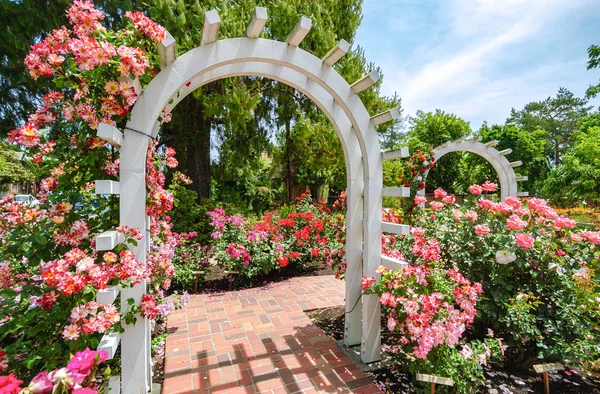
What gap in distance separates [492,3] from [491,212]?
2790mm

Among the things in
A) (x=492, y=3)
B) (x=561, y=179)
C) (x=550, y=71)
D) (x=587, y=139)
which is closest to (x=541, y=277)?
(x=492, y=3)

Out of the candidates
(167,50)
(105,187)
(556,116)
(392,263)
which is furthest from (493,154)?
(556,116)

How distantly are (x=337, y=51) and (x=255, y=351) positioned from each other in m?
2.52

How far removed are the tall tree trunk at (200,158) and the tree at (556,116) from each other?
2757cm

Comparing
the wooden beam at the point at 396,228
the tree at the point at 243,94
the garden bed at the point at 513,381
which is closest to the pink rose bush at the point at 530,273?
the garden bed at the point at 513,381

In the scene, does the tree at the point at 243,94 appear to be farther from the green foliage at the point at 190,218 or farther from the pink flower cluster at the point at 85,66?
the pink flower cluster at the point at 85,66

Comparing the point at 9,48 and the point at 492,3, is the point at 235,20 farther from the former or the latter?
the point at 492,3

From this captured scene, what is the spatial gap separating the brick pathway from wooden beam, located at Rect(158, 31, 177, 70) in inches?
85.9

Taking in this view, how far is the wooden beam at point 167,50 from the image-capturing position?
5.02 feet

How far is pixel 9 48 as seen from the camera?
4051 millimetres

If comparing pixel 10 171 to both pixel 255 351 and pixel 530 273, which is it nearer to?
pixel 255 351

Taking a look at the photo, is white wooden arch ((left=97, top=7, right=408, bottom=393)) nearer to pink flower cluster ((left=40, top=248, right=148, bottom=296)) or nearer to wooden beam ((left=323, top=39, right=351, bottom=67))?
wooden beam ((left=323, top=39, right=351, bottom=67))

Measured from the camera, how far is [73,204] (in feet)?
5.33

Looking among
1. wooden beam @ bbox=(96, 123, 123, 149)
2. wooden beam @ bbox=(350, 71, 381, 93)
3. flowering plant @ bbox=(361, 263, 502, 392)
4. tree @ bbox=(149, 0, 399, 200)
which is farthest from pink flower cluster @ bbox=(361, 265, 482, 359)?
tree @ bbox=(149, 0, 399, 200)
